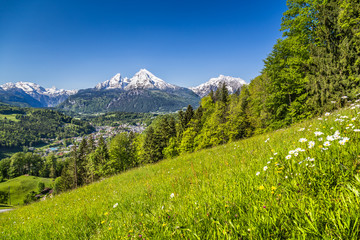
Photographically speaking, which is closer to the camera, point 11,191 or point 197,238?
point 197,238

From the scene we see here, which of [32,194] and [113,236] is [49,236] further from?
[32,194]

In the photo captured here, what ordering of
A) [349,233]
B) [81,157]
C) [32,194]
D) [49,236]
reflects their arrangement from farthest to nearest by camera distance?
[32,194]
[81,157]
[49,236]
[349,233]

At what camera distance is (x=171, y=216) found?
2.25 m

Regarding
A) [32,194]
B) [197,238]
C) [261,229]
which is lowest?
[32,194]

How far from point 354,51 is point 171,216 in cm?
1827

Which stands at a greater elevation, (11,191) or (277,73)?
(277,73)

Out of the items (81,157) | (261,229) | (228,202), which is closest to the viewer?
(261,229)

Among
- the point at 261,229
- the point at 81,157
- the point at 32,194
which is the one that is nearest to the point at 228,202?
the point at 261,229

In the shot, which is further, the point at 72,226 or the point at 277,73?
the point at 277,73

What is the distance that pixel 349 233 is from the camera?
1.05 m

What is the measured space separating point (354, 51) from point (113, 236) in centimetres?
1903

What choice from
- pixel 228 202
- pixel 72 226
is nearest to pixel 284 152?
pixel 228 202

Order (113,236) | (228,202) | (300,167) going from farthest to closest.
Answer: (113,236) < (300,167) < (228,202)

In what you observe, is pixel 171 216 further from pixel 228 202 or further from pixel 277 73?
pixel 277 73
